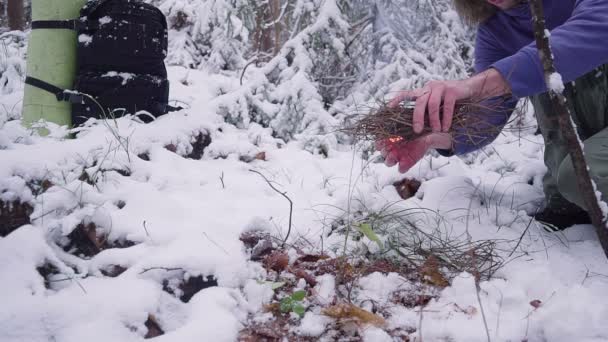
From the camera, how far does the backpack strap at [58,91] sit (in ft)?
7.65

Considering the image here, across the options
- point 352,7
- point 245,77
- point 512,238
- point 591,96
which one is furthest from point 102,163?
point 245,77

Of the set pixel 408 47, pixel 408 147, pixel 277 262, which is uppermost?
pixel 408 47

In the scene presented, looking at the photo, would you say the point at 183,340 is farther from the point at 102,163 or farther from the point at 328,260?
the point at 102,163

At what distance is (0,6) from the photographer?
38.4ft

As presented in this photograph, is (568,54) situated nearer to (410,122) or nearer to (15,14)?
(410,122)

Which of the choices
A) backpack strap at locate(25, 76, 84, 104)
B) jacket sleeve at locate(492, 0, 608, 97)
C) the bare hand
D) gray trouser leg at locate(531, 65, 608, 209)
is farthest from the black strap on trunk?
gray trouser leg at locate(531, 65, 608, 209)

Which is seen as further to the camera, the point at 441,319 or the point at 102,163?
the point at 102,163

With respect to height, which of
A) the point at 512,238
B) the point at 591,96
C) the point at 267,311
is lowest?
the point at 267,311

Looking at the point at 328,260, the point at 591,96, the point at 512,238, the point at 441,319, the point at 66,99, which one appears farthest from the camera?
the point at 66,99

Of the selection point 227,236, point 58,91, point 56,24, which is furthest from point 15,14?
point 227,236

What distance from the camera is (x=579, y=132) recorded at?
1891 mm

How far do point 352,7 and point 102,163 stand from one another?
277 cm

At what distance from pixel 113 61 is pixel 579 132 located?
270 centimetres

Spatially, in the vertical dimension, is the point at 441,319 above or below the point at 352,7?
below
